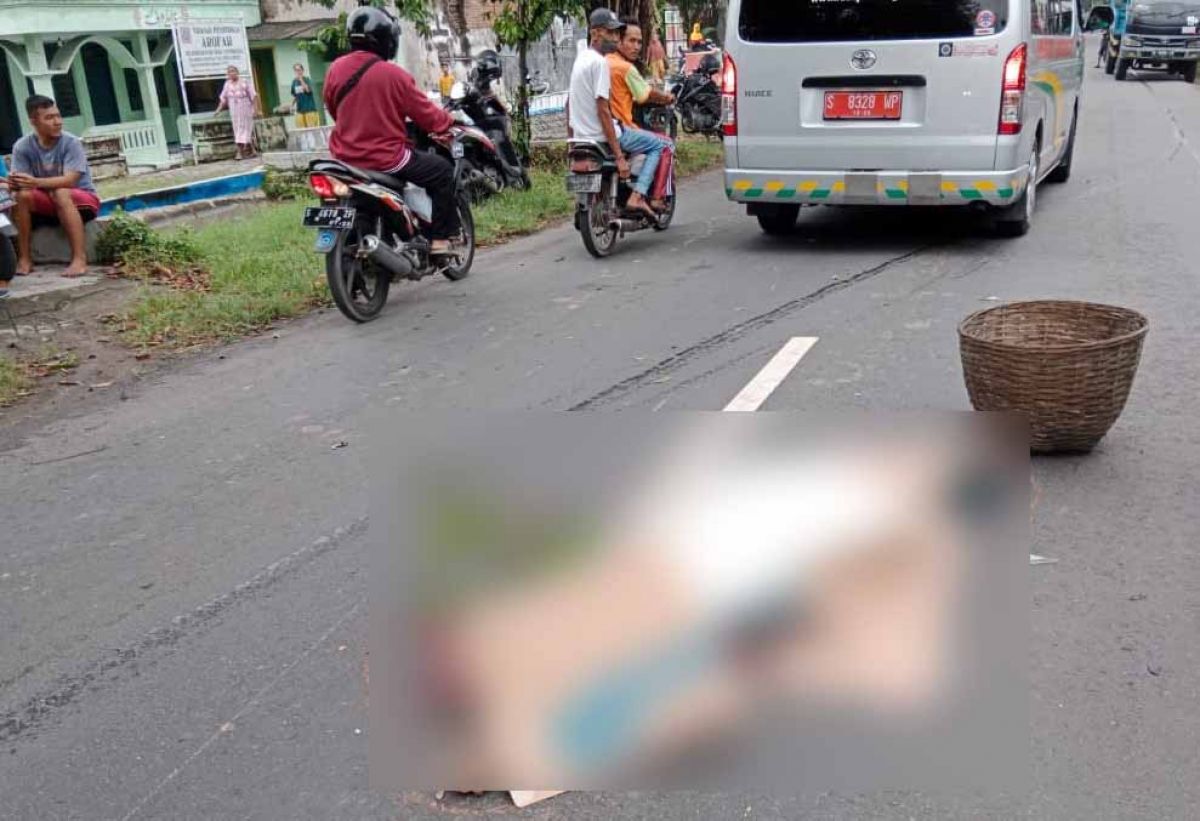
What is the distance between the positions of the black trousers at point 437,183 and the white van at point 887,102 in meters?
2.28

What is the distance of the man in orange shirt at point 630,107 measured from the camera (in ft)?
29.4

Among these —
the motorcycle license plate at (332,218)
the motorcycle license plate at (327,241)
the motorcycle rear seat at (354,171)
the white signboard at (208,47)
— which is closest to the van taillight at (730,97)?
the motorcycle rear seat at (354,171)

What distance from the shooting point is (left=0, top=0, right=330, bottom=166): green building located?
18.3 meters

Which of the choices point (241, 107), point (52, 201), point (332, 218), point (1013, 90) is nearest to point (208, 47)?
point (241, 107)

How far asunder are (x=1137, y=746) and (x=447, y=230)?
6.09 metres

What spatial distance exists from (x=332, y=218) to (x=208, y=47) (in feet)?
38.5

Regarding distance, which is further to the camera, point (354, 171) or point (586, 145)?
point (586, 145)

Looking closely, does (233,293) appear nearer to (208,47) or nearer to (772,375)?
(772,375)

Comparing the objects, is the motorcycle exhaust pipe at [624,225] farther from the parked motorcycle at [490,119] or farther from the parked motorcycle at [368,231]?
the parked motorcycle at [490,119]

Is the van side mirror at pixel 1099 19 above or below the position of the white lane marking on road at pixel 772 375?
above

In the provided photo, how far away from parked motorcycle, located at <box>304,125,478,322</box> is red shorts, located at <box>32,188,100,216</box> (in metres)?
2.47

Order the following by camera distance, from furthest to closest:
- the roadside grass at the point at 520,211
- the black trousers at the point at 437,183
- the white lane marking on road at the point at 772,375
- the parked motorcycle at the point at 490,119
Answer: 1. the parked motorcycle at the point at 490,119
2. the roadside grass at the point at 520,211
3. the black trousers at the point at 437,183
4. the white lane marking on road at the point at 772,375

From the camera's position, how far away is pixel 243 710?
3.00 m

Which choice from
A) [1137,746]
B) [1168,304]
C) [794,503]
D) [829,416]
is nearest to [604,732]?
[794,503]
